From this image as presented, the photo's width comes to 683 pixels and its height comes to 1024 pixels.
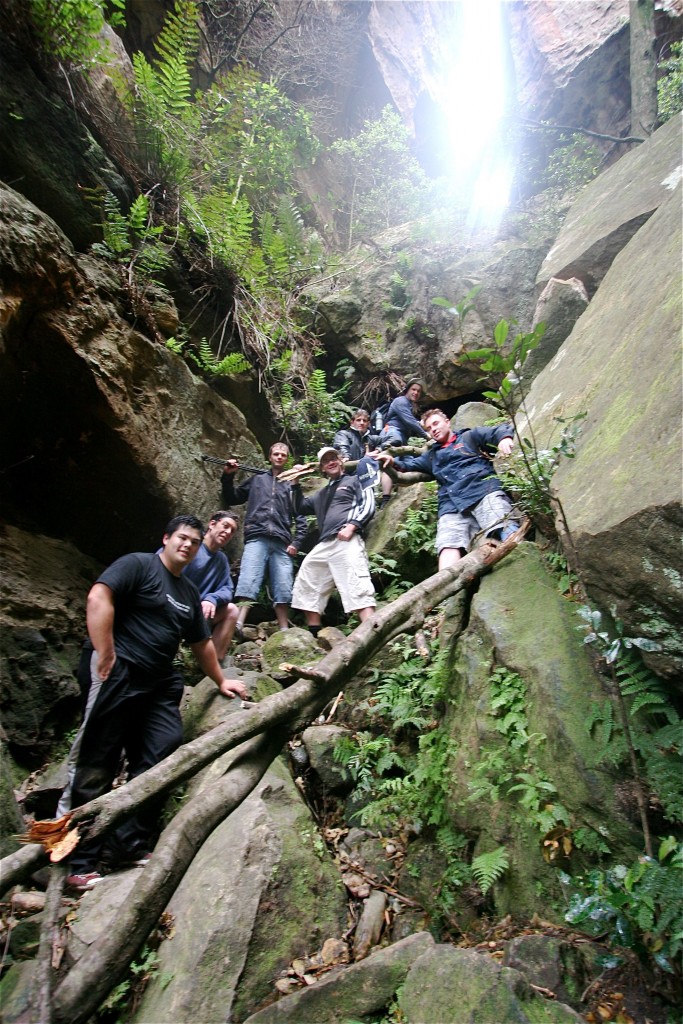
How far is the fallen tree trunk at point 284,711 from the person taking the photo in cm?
201

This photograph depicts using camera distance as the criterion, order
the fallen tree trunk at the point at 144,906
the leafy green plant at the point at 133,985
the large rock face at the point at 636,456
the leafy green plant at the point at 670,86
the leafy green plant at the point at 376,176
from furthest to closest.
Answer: the leafy green plant at the point at 376,176 < the leafy green plant at the point at 670,86 < the leafy green plant at the point at 133,985 < the large rock face at the point at 636,456 < the fallen tree trunk at the point at 144,906

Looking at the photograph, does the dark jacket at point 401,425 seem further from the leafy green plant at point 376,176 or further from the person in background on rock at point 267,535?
the leafy green plant at point 376,176

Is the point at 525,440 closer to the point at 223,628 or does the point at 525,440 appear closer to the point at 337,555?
the point at 337,555

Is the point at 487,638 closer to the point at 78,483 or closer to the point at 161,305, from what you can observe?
the point at 78,483

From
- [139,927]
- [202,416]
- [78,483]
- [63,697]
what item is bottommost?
[139,927]

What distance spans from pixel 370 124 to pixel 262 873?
19951 millimetres

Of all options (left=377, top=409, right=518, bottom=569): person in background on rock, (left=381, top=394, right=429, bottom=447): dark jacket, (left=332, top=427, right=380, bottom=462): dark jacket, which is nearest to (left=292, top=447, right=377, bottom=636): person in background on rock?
(left=377, top=409, right=518, bottom=569): person in background on rock

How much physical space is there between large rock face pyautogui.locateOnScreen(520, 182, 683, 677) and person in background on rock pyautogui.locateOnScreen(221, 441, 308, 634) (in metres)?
3.55

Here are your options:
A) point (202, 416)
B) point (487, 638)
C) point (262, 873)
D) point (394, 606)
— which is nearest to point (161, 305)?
point (202, 416)

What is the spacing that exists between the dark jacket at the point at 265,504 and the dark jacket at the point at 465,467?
2040 mm

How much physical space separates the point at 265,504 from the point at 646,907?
5.48 metres

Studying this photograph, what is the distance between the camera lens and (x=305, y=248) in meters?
11.7

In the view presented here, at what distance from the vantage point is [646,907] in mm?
2148

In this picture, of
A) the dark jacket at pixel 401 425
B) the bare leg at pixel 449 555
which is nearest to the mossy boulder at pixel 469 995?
the bare leg at pixel 449 555
